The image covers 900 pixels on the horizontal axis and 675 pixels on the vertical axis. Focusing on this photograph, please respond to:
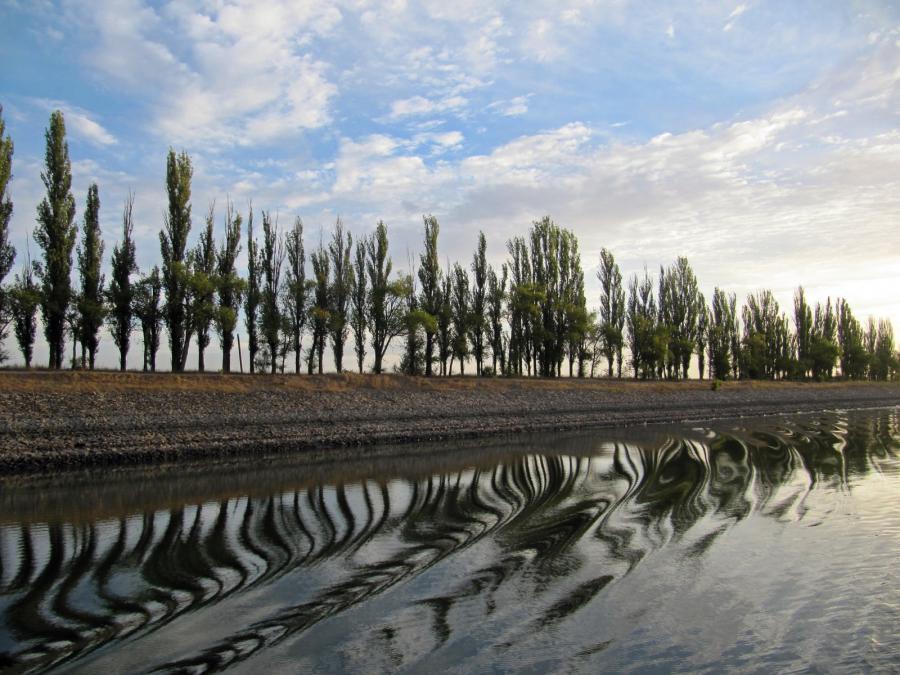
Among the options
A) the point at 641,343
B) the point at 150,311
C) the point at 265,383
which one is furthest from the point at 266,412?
the point at 641,343

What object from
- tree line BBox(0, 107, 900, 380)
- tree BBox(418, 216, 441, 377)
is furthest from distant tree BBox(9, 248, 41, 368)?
tree BBox(418, 216, 441, 377)

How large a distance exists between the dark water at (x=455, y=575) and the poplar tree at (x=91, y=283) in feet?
54.9

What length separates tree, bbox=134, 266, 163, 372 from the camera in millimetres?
31969

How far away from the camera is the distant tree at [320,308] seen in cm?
3662

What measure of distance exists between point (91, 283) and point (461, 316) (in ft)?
78.4

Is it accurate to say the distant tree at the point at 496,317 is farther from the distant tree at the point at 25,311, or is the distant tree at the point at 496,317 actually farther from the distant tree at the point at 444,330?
the distant tree at the point at 25,311

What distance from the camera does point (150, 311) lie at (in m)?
32.2

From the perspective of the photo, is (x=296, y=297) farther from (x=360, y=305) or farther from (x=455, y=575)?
(x=455, y=575)

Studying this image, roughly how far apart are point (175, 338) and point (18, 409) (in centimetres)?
1368

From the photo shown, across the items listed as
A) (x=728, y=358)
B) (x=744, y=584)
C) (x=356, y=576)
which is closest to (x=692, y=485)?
(x=744, y=584)

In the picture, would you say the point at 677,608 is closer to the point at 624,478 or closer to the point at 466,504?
the point at 466,504

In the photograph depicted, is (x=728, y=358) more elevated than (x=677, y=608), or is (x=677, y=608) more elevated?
(x=728, y=358)

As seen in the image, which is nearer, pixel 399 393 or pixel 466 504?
pixel 466 504

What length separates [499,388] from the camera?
118 ft
